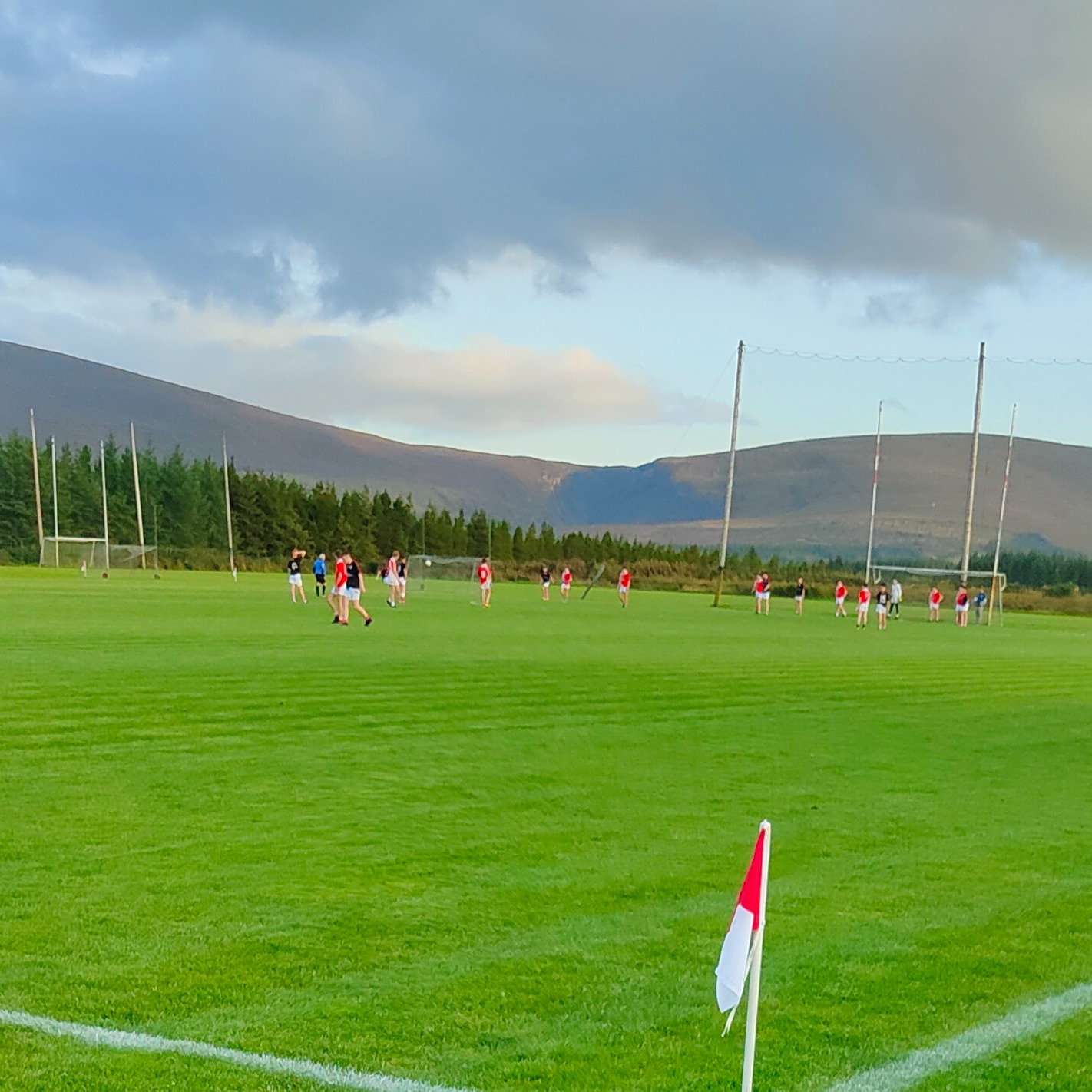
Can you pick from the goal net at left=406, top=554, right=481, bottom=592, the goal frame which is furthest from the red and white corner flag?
the goal net at left=406, top=554, right=481, bottom=592

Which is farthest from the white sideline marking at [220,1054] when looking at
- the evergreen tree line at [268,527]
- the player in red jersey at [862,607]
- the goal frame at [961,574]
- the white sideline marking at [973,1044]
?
the evergreen tree line at [268,527]

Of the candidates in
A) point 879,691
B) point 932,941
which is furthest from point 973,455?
point 932,941

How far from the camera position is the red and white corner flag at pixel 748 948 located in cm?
365

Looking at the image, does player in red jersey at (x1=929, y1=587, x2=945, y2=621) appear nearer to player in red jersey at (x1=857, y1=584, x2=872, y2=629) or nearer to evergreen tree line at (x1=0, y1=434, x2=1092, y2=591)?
player in red jersey at (x1=857, y1=584, x2=872, y2=629)

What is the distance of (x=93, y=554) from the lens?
294 ft

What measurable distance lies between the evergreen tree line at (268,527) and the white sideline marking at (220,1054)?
92651 mm

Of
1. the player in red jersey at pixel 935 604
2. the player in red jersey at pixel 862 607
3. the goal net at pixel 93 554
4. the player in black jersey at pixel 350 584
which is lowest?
the goal net at pixel 93 554

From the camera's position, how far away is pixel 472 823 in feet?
30.8

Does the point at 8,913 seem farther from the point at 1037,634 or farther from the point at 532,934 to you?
the point at 1037,634

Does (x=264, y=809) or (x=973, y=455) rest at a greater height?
(x=973, y=455)

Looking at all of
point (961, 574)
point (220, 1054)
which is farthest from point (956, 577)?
point (220, 1054)

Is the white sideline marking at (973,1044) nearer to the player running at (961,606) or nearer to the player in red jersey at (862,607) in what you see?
the player in red jersey at (862,607)

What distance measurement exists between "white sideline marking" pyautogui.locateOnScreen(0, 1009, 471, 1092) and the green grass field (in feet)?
0.25

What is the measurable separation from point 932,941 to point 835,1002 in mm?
1305
